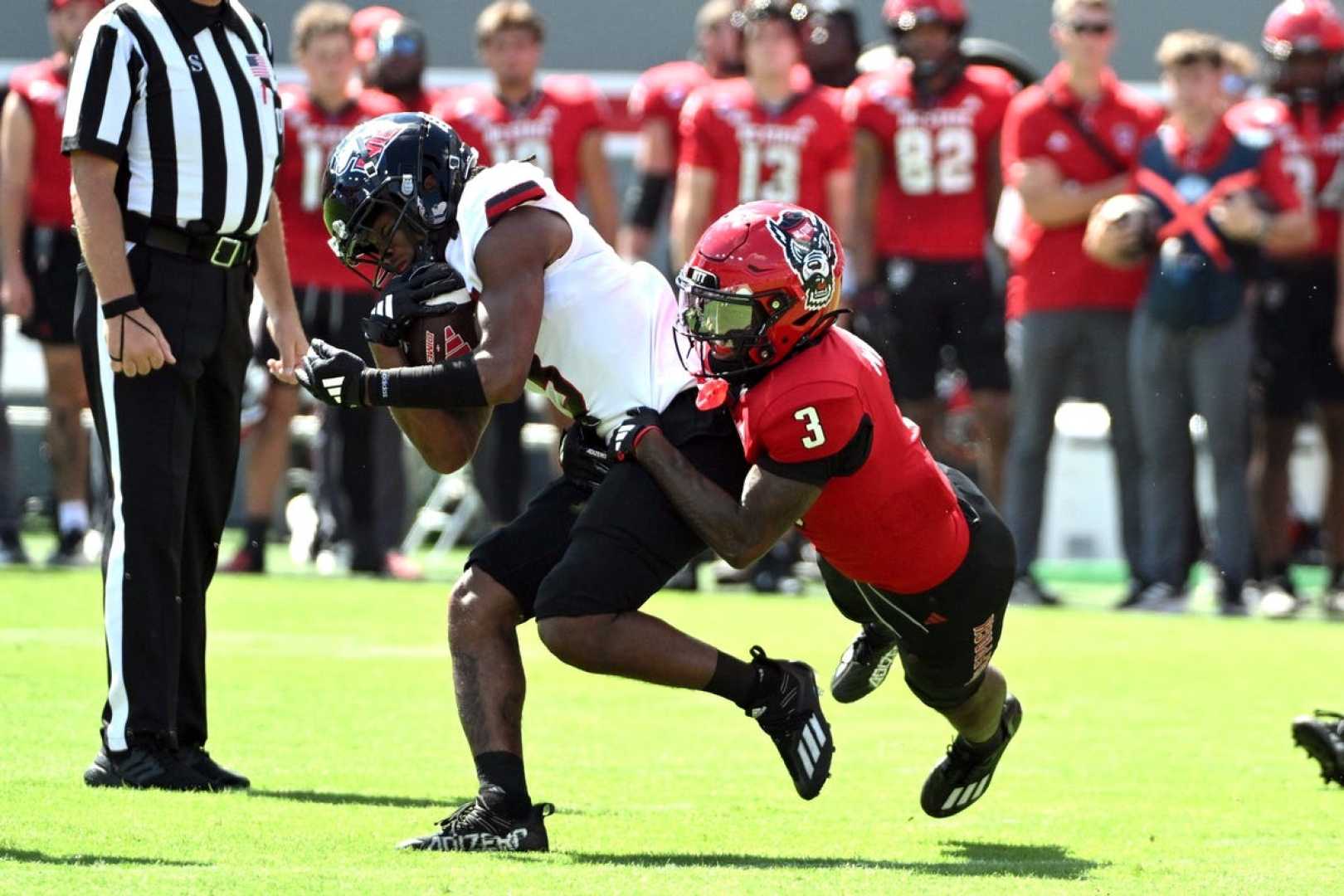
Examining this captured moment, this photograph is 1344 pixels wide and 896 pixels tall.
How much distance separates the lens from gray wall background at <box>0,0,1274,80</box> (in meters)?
15.5

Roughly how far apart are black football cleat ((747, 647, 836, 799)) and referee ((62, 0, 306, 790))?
153 centimetres

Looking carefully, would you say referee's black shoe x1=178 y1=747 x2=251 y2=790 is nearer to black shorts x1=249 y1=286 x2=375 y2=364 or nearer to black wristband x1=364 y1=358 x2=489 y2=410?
black wristband x1=364 y1=358 x2=489 y2=410

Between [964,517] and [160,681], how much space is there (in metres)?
2.15

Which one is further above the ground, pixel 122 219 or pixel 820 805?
pixel 122 219

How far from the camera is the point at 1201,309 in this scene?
11.3m

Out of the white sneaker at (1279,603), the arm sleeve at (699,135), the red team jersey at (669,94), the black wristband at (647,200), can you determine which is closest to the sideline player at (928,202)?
the arm sleeve at (699,135)

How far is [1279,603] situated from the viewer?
1133cm

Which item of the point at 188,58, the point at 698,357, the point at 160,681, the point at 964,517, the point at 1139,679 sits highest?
the point at 188,58

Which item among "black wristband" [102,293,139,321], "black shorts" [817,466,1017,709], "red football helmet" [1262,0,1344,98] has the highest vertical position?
"red football helmet" [1262,0,1344,98]

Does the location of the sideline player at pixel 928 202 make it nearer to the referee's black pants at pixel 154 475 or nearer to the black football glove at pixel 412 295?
the referee's black pants at pixel 154 475

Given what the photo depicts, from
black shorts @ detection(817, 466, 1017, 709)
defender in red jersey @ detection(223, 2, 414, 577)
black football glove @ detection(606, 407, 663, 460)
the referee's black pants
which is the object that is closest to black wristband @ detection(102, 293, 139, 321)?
the referee's black pants

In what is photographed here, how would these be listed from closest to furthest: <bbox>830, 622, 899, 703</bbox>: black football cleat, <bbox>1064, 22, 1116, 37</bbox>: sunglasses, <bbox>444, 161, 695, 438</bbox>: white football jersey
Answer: <bbox>444, 161, 695, 438</bbox>: white football jersey, <bbox>830, 622, 899, 703</bbox>: black football cleat, <bbox>1064, 22, 1116, 37</bbox>: sunglasses

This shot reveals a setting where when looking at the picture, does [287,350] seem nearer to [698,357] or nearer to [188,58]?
[188,58]

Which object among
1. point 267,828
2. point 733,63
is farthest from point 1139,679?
point 733,63
